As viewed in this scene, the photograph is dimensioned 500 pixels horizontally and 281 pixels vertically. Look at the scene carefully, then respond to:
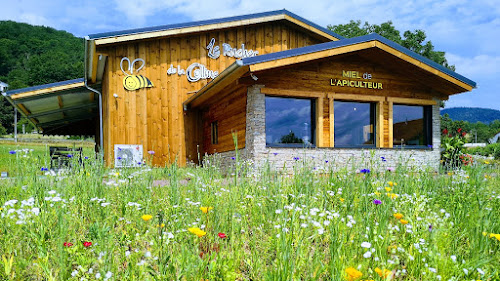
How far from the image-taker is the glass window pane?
12.6 metres

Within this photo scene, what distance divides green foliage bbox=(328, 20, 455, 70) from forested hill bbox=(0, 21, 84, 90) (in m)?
47.0

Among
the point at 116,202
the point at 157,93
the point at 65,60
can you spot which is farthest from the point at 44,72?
the point at 116,202

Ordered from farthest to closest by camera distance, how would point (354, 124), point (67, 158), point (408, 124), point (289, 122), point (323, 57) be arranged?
point (408, 124) < point (354, 124) < point (289, 122) < point (323, 57) < point (67, 158)

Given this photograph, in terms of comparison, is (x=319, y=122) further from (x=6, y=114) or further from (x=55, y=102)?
(x=6, y=114)

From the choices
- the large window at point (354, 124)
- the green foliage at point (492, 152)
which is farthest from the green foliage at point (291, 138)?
the green foliage at point (492, 152)

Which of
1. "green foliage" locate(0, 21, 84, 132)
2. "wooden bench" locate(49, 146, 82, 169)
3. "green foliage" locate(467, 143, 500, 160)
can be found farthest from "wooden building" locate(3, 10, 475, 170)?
"green foliage" locate(0, 21, 84, 132)

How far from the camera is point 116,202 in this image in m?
4.14

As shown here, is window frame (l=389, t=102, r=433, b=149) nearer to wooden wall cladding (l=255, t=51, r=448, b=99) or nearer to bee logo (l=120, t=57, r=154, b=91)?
wooden wall cladding (l=255, t=51, r=448, b=99)

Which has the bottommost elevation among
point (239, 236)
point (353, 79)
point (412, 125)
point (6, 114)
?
point (239, 236)

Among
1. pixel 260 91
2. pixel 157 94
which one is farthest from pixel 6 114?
pixel 260 91

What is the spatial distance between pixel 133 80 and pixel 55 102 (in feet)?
15.8

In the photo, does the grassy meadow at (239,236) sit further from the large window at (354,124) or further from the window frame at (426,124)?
the window frame at (426,124)

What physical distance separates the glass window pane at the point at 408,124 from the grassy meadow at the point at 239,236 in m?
8.31

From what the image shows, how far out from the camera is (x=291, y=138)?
434 inches
